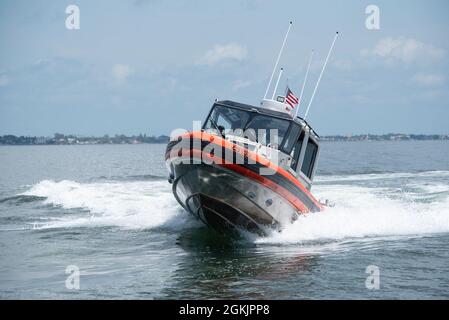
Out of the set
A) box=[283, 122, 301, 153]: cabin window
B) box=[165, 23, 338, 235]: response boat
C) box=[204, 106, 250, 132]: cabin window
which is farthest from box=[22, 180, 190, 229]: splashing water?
box=[283, 122, 301, 153]: cabin window

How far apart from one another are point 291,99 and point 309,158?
5.24ft

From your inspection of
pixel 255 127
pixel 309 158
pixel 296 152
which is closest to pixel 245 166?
pixel 255 127

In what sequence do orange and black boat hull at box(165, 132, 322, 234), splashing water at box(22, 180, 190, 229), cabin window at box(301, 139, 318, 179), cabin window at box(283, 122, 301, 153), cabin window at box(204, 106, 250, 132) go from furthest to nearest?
splashing water at box(22, 180, 190, 229) < cabin window at box(301, 139, 318, 179) < cabin window at box(204, 106, 250, 132) < cabin window at box(283, 122, 301, 153) < orange and black boat hull at box(165, 132, 322, 234)

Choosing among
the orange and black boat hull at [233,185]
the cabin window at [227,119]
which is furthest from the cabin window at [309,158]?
the cabin window at [227,119]

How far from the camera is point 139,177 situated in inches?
1423

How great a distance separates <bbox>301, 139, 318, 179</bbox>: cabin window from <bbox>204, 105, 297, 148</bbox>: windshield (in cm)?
120

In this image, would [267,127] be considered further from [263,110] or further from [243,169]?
[243,169]

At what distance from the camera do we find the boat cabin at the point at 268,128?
43.4 ft

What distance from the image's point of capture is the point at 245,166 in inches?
482

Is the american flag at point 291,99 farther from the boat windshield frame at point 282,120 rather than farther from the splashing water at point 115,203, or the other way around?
the splashing water at point 115,203

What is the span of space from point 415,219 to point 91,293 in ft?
34.3

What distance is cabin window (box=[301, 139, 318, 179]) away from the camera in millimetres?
14376

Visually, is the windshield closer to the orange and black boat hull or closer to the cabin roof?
the cabin roof
